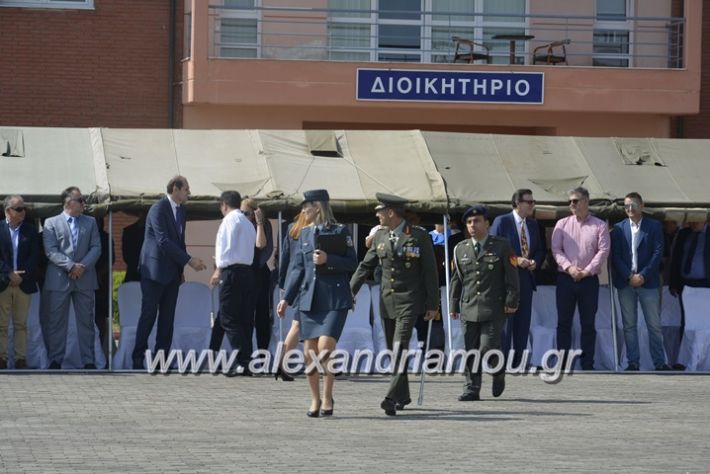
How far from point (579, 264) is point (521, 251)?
712 mm

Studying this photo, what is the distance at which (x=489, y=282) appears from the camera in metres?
14.0

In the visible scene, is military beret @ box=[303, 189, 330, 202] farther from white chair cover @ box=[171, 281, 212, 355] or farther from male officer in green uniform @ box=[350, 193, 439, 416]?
white chair cover @ box=[171, 281, 212, 355]

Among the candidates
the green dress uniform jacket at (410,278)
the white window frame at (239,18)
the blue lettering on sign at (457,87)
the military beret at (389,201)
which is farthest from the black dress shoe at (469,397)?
the white window frame at (239,18)

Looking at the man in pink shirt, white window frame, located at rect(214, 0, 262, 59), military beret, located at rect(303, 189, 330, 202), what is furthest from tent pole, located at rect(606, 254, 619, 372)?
white window frame, located at rect(214, 0, 262, 59)

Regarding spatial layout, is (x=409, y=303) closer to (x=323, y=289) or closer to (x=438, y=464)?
(x=323, y=289)

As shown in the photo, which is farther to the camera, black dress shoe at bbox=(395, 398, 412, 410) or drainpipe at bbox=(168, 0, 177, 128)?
drainpipe at bbox=(168, 0, 177, 128)

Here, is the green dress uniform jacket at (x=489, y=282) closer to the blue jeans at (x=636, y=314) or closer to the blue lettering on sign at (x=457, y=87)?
the blue jeans at (x=636, y=314)

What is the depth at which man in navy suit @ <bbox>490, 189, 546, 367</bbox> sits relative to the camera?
661 inches

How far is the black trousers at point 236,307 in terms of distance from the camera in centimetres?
1602

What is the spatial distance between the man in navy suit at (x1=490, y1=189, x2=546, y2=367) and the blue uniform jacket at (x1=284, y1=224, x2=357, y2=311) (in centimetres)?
444

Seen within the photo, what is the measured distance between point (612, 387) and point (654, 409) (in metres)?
2.02

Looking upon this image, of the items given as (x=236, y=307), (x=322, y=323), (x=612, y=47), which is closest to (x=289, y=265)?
(x=322, y=323)

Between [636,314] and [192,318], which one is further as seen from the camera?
[636,314]

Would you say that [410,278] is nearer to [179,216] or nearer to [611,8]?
[179,216]
